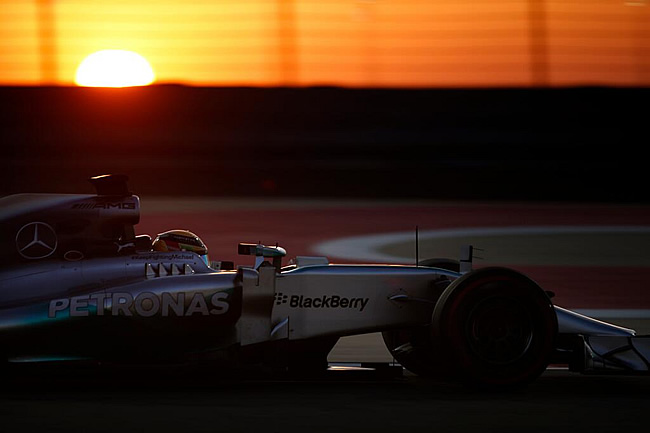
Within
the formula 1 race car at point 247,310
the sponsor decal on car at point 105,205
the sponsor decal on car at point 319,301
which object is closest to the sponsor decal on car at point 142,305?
the formula 1 race car at point 247,310

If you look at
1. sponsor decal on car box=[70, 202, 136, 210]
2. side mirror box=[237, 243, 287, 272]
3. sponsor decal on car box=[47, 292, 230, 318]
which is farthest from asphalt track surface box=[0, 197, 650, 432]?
sponsor decal on car box=[70, 202, 136, 210]

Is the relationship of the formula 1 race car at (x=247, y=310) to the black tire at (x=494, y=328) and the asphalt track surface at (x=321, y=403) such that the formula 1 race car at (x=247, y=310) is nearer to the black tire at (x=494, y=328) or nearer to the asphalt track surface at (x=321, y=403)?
the black tire at (x=494, y=328)

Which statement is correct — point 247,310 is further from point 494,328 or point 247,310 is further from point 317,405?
point 494,328

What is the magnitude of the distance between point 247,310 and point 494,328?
47.7 inches

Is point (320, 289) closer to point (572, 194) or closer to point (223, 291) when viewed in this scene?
point (223, 291)

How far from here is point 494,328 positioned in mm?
5402

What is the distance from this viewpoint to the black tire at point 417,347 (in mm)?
5941

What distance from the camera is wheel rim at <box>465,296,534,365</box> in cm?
535

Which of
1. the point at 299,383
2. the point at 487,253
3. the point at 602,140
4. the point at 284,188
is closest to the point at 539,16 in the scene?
the point at 602,140

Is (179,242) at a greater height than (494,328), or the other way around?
(179,242)

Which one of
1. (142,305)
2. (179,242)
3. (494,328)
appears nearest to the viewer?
(142,305)

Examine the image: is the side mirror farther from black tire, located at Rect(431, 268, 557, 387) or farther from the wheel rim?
the wheel rim

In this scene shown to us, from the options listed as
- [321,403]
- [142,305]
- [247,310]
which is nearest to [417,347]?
[321,403]

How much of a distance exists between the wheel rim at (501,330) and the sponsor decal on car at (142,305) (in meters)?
1.23
